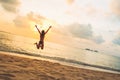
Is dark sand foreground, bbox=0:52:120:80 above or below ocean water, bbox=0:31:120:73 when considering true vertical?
below

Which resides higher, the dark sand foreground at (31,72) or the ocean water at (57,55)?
the ocean water at (57,55)

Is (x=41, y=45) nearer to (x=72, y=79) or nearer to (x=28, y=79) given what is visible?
(x=72, y=79)

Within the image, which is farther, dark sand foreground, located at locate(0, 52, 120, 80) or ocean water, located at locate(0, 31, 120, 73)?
ocean water, located at locate(0, 31, 120, 73)

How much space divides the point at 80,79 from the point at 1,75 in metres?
5.31

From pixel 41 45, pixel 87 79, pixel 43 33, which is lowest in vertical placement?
pixel 87 79

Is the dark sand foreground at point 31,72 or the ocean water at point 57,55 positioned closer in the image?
the dark sand foreground at point 31,72

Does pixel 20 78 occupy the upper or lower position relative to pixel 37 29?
lower

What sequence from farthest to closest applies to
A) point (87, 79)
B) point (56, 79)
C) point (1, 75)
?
1. point (87, 79)
2. point (56, 79)
3. point (1, 75)

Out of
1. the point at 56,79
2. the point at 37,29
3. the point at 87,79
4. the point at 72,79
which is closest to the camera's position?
the point at 56,79

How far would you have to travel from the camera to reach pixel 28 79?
862 centimetres

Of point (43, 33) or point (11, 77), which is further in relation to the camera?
point (43, 33)

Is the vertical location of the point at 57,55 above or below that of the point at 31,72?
above

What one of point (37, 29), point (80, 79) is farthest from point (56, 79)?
point (37, 29)

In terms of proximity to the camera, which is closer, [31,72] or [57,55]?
[31,72]
